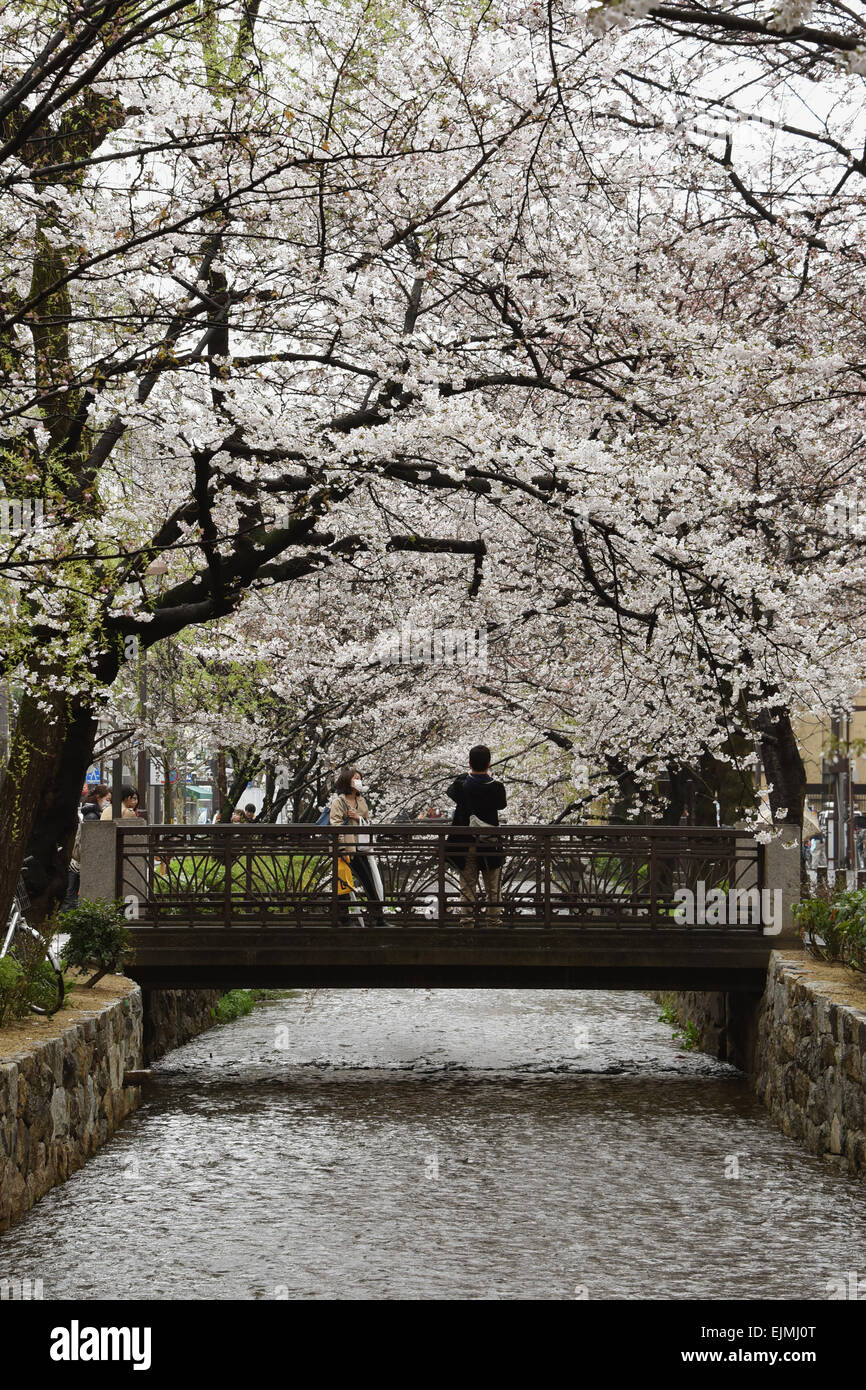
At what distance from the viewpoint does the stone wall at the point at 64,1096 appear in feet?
31.3

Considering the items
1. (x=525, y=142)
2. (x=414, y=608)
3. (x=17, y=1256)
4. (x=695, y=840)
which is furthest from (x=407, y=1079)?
(x=525, y=142)

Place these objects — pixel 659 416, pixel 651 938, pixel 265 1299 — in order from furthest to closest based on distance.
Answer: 1. pixel 651 938
2. pixel 659 416
3. pixel 265 1299

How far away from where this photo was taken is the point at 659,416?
46.5 feet

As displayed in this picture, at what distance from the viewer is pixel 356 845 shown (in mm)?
16375

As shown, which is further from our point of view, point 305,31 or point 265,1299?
point 305,31

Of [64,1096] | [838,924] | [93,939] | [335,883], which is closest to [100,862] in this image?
[93,939]

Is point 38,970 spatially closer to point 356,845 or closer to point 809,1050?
point 356,845

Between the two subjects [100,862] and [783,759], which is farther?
[783,759]

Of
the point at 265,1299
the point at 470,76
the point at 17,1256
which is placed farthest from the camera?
the point at 470,76

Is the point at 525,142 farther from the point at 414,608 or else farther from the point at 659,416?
the point at 414,608

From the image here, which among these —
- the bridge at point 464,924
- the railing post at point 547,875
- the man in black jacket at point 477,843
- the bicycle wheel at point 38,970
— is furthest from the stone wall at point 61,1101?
the railing post at point 547,875

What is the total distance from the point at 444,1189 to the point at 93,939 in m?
4.85

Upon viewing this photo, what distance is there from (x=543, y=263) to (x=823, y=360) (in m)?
2.70

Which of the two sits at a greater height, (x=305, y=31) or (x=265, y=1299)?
(x=305, y=31)
